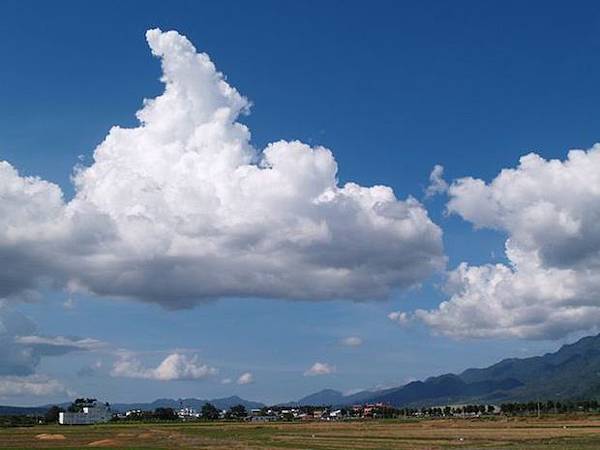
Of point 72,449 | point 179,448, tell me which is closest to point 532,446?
point 179,448

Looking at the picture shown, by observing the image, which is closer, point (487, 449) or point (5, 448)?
point (487, 449)

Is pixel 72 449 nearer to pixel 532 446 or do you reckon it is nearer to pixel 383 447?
pixel 383 447

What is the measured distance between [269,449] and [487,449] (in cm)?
2292

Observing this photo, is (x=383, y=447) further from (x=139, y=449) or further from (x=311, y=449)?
(x=139, y=449)

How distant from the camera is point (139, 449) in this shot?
3145 inches

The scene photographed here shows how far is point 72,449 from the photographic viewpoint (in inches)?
3319

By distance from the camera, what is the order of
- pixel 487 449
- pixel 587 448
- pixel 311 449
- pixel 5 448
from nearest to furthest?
pixel 587 448, pixel 487 449, pixel 311 449, pixel 5 448

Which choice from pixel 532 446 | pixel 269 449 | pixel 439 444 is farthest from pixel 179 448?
pixel 532 446

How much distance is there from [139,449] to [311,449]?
18.9 meters

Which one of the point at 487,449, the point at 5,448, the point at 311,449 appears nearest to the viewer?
the point at 487,449

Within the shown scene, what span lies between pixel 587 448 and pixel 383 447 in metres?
21.3

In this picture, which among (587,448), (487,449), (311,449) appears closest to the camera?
(587,448)

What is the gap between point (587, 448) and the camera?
68625 millimetres

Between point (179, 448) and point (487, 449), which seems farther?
point (179, 448)
